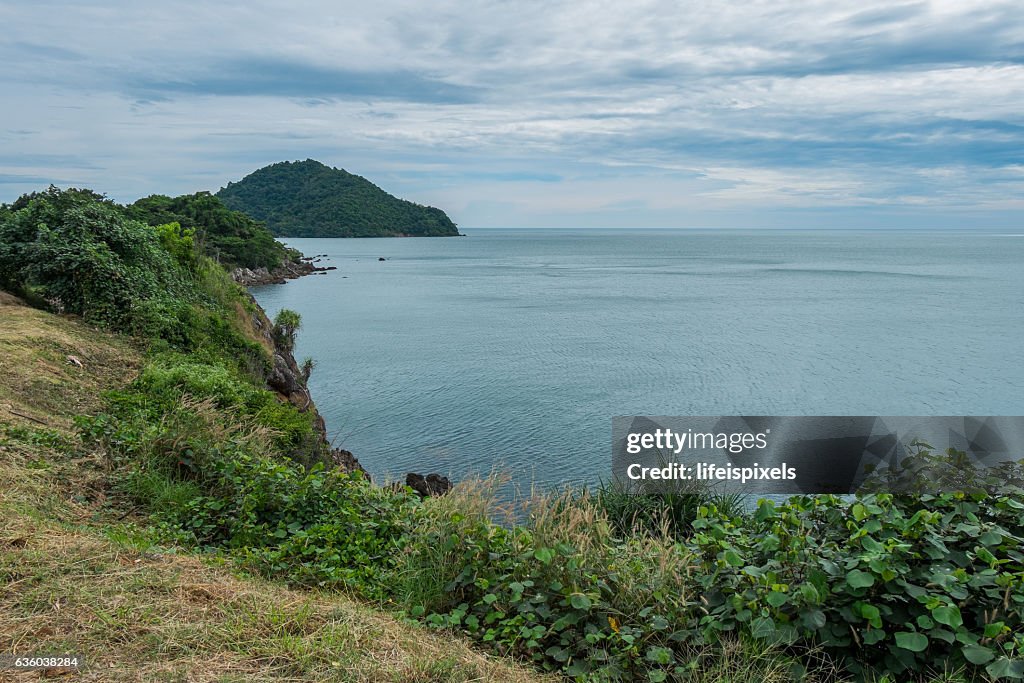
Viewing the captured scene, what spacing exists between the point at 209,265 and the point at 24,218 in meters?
7.96

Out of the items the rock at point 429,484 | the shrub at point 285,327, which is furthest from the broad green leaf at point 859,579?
the shrub at point 285,327

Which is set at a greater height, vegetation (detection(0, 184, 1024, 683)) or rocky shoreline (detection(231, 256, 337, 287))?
rocky shoreline (detection(231, 256, 337, 287))

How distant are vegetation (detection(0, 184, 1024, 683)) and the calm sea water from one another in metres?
2.49

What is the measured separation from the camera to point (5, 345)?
34.9 ft

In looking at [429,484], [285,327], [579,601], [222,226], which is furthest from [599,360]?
[222,226]

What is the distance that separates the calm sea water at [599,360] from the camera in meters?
21.9

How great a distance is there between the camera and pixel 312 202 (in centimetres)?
18038

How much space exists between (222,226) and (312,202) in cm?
10954

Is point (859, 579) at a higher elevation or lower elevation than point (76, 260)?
lower

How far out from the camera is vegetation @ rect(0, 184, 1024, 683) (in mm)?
4168

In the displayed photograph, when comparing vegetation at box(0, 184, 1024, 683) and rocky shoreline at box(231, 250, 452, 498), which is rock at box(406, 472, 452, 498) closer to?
rocky shoreline at box(231, 250, 452, 498)

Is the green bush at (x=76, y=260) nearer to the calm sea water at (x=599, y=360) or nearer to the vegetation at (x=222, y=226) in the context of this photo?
the calm sea water at (x=599, y=360)

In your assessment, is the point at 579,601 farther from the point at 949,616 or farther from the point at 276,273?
the point at 276,273


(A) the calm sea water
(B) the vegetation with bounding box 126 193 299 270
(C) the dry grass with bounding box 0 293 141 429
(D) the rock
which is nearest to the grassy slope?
(C) the dry grass with bounding box 0 293 141 429
